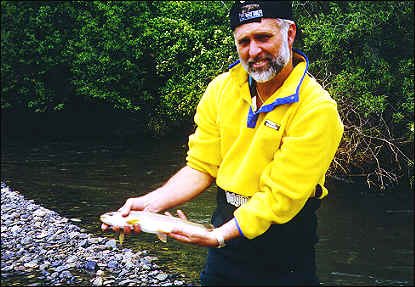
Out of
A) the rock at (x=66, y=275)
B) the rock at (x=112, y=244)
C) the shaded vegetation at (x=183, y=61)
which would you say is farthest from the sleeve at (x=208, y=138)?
the shaded vegetation at (x=183, y=61)

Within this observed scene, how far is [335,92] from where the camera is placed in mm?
12219

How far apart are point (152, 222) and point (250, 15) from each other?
1.33 metres

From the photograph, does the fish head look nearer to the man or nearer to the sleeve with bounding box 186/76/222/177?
the man

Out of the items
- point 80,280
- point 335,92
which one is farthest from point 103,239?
point 335,92

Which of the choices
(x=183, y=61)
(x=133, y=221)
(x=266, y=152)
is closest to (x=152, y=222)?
(x=133, y=221)

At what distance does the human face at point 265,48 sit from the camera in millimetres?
2588

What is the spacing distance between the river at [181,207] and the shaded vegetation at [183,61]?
1058 mm

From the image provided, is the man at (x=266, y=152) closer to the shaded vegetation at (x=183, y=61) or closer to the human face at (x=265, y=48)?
the human face at (x=265, y=48)

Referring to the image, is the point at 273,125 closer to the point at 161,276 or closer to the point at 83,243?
the point at 161,276

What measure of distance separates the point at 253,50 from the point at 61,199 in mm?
10744

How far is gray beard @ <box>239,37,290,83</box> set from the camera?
2.61m

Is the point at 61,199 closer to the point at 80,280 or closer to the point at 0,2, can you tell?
the point at 80,280

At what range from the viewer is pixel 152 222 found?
2.93 m

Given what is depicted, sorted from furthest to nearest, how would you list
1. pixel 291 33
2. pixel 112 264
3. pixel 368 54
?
pixel 368 54, pixel 112 264, pixel 291 33
